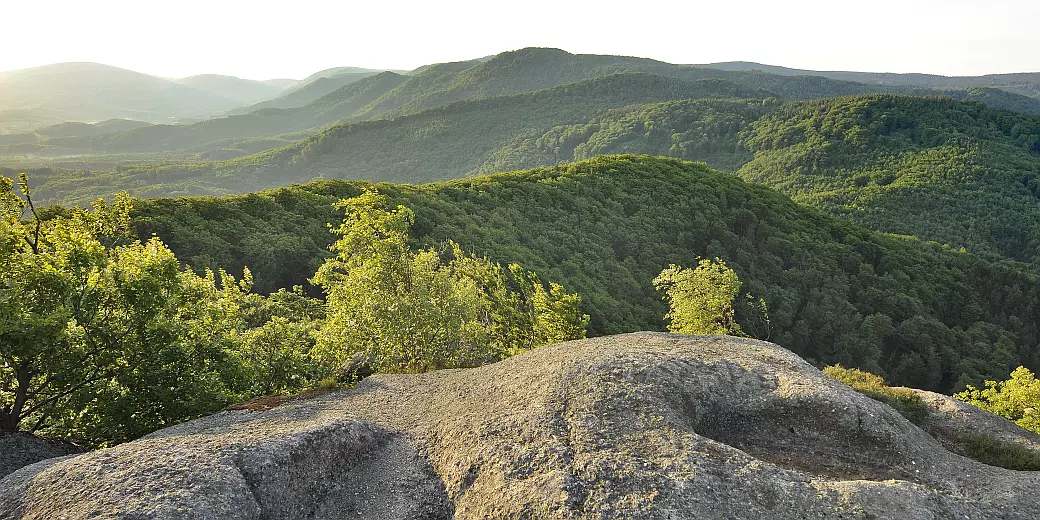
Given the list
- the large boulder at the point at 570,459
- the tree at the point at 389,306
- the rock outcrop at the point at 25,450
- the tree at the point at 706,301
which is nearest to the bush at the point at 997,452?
the large boulder at the point at 570,459

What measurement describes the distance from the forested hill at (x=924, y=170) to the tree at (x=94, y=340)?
15755cm

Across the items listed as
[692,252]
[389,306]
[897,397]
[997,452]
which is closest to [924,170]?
[692,252]

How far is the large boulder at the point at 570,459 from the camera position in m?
12.7

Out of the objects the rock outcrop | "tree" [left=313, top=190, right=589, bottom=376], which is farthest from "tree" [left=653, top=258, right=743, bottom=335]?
the rock outcrop

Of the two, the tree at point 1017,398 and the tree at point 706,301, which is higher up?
the tree at point 706,301

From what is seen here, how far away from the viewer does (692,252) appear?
8369 centimetres

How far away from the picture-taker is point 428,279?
26.7m

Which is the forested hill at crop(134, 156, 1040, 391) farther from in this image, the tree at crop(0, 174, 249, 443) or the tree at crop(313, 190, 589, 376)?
the tree at crop(0, 174, 249, 443)

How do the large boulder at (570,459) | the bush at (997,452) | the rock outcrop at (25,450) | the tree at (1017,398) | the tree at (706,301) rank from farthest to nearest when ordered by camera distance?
the tree at (706,301), the tree at (1017,398), the bush at (997,452), the rock outcrop at (25,450), the large boulder at (570,459)

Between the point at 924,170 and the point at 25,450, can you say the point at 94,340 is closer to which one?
the point at 25,450

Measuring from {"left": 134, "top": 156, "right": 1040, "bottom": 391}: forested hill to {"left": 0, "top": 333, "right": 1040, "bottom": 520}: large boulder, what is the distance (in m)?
35.0

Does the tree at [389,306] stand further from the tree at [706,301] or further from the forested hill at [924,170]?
the forested hill at [924,170]

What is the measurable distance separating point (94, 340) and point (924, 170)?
200m

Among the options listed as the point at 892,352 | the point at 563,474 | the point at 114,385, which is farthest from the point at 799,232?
the point at 114,385
